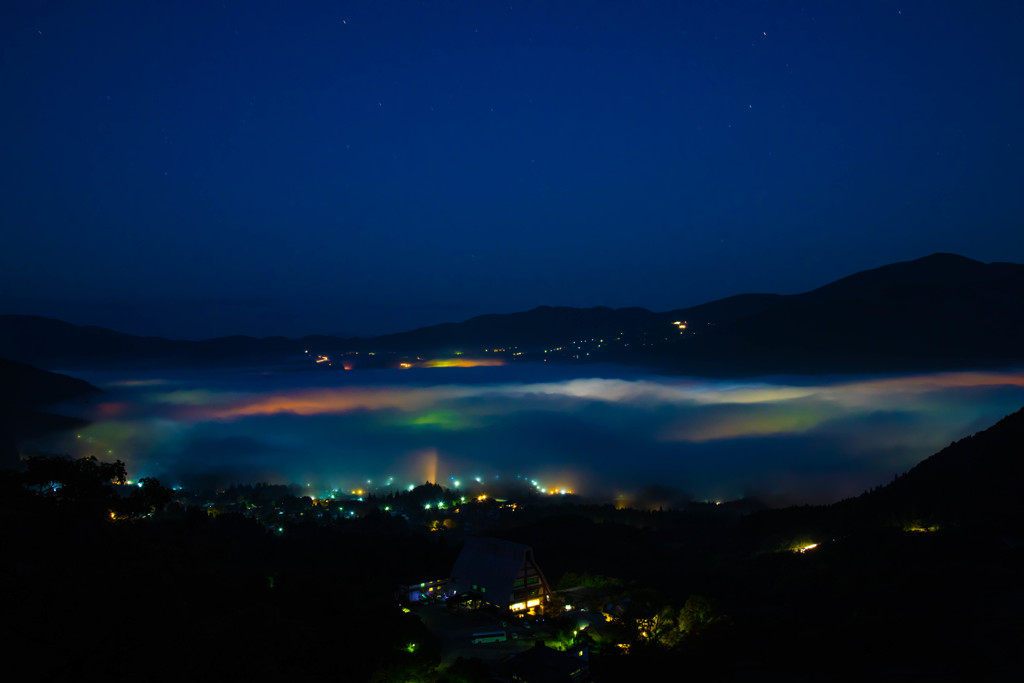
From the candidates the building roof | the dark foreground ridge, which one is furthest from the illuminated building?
the dark foreground ridge

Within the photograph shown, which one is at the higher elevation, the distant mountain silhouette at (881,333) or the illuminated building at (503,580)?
the distant mountain silhouette at (881,333)

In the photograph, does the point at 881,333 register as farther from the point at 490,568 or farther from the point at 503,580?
the point at 503,580

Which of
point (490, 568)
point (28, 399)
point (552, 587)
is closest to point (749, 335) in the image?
point (552, 587)

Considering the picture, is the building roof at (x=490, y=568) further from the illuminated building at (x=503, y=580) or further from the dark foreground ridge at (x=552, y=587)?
the dark foreground ridge at (x=552, y=587)

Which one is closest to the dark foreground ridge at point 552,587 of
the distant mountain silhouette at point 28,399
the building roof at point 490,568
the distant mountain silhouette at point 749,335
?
the building roof at point 490,568

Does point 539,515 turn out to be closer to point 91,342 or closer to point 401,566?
point 401,566

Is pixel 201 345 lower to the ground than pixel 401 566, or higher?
higher

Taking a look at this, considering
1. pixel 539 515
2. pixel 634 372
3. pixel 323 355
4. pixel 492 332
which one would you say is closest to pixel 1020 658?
pixel 539 515
